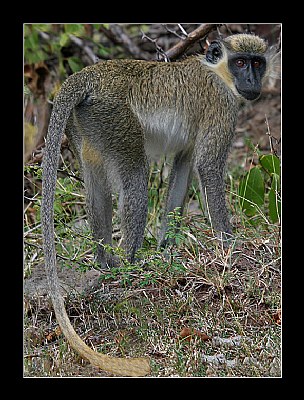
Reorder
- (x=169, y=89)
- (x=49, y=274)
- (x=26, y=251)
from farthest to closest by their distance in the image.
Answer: (x=26, y=251) → (x=169, y=89) → (x=49, y=274)

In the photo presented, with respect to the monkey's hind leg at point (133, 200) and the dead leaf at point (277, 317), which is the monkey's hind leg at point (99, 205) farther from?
the dead leaf at point (277, 317)

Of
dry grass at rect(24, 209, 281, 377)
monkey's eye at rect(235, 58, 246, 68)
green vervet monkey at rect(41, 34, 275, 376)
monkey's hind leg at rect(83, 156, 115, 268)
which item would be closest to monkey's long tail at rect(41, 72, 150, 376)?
green vervet monkey at rect(41, 34, 275, 376)

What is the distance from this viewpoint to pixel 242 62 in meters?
7.12

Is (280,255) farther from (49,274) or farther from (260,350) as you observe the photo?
(49,274)

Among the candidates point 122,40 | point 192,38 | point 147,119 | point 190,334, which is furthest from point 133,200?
point 122,40

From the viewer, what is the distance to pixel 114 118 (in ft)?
22.3

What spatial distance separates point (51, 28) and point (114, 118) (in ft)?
12.4

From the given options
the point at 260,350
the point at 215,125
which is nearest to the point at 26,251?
the point at 215,125

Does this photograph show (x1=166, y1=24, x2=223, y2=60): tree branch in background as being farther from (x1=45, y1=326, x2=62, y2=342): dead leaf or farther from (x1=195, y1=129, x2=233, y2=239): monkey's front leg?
(x1=45, y1=326, x2=62, y2=342): dead leaf

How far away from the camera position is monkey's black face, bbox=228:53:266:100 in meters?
7.04

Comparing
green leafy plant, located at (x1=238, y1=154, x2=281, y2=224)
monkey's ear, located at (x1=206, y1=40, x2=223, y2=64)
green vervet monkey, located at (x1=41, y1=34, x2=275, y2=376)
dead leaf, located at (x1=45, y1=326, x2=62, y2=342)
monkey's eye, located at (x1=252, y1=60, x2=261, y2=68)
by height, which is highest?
monkey's ear, located at (x1=206, y1=40, x2=223, y2=64)

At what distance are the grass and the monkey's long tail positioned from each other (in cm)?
17

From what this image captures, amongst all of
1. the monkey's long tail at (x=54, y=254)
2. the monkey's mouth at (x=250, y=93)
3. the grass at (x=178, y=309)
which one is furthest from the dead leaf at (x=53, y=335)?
the monkey's mouth at (x=250, y=93)

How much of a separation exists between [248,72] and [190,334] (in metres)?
2.49
